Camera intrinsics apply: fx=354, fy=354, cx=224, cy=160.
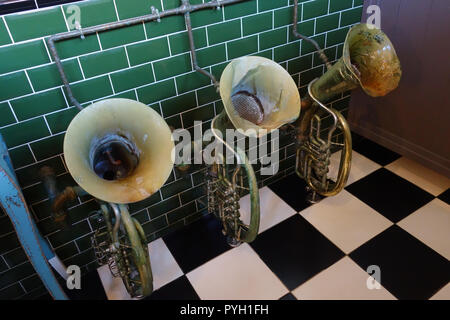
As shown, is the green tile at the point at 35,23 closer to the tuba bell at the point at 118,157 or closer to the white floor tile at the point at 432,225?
the tuba bell at the point at 118,157

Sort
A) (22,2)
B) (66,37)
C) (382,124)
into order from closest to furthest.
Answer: (22,2) < (66,37) < (382,124)

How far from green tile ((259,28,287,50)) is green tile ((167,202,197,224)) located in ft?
3.02

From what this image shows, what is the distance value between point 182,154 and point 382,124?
1430mm

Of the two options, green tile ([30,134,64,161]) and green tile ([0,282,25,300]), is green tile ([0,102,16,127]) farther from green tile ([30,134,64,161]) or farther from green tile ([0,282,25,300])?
green tile ([0,282,25,300])

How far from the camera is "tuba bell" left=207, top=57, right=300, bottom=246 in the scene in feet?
4.42

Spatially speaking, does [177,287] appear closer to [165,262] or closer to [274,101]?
[165,262]

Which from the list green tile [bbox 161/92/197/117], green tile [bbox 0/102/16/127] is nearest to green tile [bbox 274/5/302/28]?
green tile [bbox 161/92/197/117]

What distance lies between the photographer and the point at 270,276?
1.65m

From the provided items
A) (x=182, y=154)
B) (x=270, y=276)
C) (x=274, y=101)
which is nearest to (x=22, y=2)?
(x=182, y=154)

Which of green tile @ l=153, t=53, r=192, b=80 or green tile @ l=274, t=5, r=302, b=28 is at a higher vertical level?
green tile @ l=274, t=5, r=302, b=28

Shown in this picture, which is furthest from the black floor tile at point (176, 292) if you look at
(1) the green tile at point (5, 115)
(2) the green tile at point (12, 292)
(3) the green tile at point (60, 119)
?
(1) the green tile at point (5, 115)

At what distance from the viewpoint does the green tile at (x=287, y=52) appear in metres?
1.84

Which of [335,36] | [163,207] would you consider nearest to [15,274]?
[163,207]

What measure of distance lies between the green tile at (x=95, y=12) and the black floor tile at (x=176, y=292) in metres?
1.17
